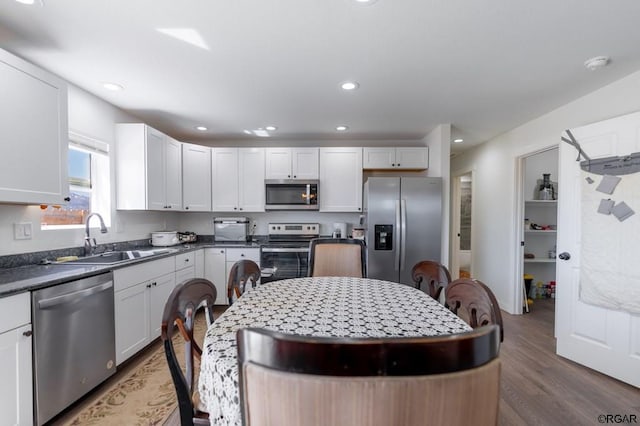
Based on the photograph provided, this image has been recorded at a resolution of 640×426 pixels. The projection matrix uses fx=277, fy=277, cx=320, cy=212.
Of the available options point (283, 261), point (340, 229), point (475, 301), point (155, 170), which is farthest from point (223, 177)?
point (475, 301)

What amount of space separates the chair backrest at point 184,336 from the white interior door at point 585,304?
115 inches

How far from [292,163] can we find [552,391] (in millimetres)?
3420

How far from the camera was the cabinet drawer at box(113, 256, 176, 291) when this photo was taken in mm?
2107

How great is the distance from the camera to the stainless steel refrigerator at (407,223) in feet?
10.7

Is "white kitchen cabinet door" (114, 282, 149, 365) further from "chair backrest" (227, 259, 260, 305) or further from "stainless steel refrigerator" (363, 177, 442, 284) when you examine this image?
"stainless steel refrigerator" (363, 177, 442, 284)

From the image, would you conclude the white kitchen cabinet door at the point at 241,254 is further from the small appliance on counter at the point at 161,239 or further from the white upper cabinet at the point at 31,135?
the white upper cabinet at the point at 31,135

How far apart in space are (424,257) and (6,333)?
11.1 ft

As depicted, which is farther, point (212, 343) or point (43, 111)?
point (43, 111)

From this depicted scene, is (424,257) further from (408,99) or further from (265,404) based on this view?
(265,404)

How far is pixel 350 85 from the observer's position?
2381 mm

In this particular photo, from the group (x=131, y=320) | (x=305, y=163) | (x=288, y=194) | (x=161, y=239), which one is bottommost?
(x=131, y=320)

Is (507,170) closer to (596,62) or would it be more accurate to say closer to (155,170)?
(596,62)

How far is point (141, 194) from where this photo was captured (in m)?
2.93

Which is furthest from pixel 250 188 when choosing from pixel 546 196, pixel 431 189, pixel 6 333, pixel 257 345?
pixel 546 196
